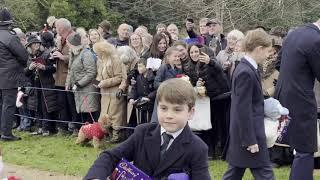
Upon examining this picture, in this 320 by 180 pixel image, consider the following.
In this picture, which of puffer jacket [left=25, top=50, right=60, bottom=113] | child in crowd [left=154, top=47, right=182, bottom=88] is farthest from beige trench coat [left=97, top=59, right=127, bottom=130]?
child in crowd [left=154, top=47, right=182, bottom=88]

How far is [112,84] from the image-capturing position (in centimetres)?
895

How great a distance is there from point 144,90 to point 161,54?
1.91 feet

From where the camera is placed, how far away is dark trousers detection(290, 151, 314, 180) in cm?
570

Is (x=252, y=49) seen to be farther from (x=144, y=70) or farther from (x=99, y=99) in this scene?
(x=99, y=99)

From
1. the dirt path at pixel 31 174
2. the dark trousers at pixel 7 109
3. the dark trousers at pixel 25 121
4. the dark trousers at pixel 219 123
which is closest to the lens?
the dirt path at pixel 31 174

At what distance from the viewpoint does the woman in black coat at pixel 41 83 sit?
32.2 feet

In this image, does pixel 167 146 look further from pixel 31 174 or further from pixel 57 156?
pixel 57 156

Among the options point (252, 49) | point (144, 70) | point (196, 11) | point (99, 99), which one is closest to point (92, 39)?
point (99, 99)

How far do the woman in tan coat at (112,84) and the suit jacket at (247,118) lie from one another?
3647 mm

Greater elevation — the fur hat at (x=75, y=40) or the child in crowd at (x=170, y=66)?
the fur hat at (x=75, y=40)

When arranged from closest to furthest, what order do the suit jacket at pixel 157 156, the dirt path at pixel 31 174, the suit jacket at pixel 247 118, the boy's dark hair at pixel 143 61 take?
the suit jacket at pixel 157 156
the suit jacket at pixel 247 118
the dirt path at pixel 31 174
the boy's dark hair at pixel 143 61

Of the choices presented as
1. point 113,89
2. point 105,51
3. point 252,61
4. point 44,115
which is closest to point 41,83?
point 44,115

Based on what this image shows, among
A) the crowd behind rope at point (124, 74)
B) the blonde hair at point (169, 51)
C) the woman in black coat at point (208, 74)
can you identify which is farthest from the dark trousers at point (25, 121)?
the woman in black coat at point (208, 74)

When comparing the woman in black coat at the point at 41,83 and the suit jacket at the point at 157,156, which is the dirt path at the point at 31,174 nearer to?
the woman in black coat at the point at 41,83
